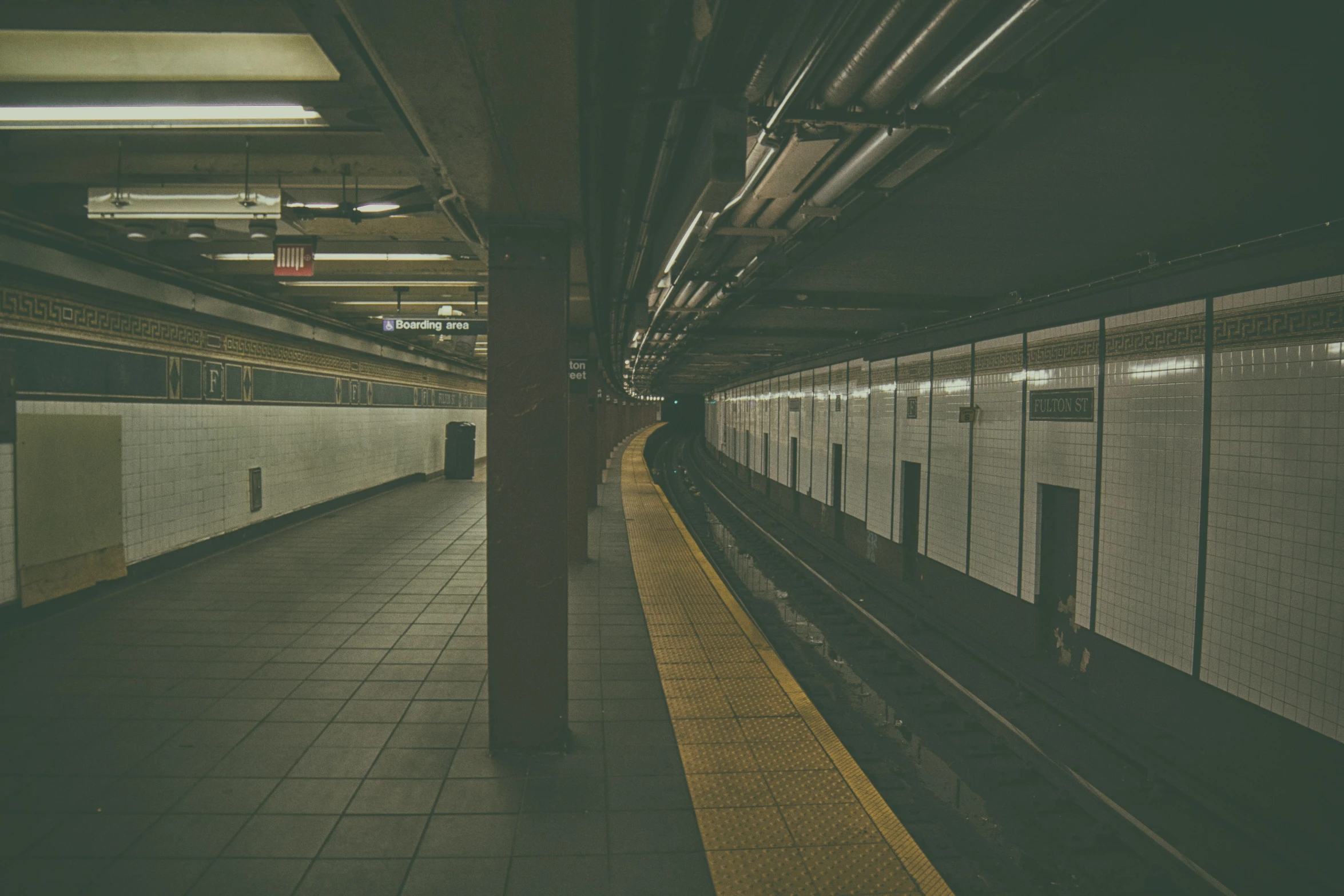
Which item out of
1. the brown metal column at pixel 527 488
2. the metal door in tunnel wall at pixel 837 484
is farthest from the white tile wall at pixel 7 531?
the metal door in tunnel wall at pixel 837 484

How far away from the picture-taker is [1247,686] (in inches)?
175

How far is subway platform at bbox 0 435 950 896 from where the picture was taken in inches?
118

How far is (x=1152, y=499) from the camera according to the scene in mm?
5453

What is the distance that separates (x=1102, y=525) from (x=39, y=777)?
7857 millimetres

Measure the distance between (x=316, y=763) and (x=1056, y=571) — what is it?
688cm

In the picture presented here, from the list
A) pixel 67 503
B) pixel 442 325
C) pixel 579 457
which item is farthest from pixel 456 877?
pixel 579 457

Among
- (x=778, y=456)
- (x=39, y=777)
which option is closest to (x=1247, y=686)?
(x=39, y=777)

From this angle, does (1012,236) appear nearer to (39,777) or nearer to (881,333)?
(881,333)

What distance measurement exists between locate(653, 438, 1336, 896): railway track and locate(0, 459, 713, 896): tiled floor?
74.4 inches

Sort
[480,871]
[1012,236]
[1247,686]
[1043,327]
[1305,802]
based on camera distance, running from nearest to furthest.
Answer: [480,871]
[1305,802]
[1247,686]
[1012,236]
[1043,327]

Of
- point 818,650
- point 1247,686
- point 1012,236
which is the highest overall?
point 1012,236

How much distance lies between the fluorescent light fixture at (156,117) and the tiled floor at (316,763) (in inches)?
141

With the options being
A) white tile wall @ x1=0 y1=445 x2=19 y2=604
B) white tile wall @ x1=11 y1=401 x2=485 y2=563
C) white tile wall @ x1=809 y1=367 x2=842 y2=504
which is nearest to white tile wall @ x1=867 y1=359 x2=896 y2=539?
white tile wall @ x1=809 y1=367 x2=842 y2=504

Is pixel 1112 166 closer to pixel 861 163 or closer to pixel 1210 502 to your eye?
pixel 861 163
